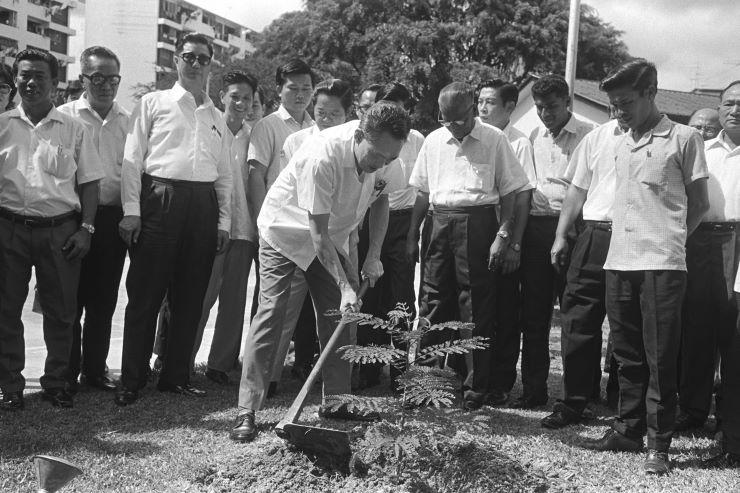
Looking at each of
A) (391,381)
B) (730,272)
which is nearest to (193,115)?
(391,381)

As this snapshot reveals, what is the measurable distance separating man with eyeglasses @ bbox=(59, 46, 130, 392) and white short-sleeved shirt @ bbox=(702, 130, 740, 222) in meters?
3.93

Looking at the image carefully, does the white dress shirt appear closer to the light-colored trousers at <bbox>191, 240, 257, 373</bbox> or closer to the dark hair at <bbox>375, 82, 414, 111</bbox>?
the light-colored trousers at <bbox>191, 240, 257, 373</bbox>

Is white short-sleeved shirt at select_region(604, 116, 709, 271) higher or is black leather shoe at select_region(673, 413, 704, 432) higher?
white short-sleeved shirt at select_region(604, 116, 709, 271)

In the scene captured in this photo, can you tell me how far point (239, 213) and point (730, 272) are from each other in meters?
3.45

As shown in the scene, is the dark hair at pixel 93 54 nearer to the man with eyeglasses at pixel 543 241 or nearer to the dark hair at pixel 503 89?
the dark hair at pixel 503 89

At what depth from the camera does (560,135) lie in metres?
5.48

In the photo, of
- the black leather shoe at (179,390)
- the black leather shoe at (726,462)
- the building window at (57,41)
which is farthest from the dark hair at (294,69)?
the building window at (57,41)

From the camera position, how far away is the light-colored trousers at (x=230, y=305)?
19.4 ft

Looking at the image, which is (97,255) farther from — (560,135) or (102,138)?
(560,135)

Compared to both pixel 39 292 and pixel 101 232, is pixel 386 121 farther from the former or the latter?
pixel 39 292

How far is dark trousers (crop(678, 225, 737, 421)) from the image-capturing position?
4.71 m

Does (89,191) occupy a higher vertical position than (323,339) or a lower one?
higher

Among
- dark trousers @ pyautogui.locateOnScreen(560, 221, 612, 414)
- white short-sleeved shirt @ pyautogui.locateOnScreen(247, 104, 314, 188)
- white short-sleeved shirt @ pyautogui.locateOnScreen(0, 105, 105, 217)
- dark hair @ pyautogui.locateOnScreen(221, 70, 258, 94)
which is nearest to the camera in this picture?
dark trousers @ pyautogui.locateOnScreen(560, 221, 612, 414)

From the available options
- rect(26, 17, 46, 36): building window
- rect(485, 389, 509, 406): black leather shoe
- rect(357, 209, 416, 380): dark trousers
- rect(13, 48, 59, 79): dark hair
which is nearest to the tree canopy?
rect(357, 209, 416, 380): dark trousers
